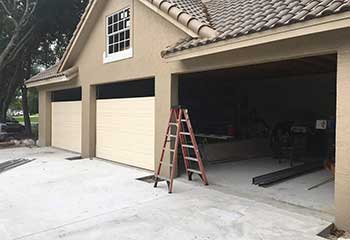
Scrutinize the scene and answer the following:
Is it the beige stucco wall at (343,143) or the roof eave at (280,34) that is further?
the beige stucco wall at (343,143)

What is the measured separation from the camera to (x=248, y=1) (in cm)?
794

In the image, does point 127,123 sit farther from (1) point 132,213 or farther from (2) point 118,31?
(1) point 132,213

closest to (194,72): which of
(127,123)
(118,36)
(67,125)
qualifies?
(127,123)

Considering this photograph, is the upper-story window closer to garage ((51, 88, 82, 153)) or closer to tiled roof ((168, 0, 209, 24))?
tiled roof ((168, 0, 209, 24))

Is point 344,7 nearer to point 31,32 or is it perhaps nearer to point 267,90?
point 267,90

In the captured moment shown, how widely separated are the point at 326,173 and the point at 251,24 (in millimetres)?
5156

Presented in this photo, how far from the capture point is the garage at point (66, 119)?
13188 millimetres

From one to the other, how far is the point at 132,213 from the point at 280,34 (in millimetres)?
3850

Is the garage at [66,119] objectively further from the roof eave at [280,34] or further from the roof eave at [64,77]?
the roof eave at [280,34]

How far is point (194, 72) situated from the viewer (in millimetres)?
8172

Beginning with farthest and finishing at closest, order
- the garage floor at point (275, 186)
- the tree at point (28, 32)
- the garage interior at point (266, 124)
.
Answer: the tree at point (28, 32) < the garage interior at point (266, 124) < the garage floor at point (275, 186)

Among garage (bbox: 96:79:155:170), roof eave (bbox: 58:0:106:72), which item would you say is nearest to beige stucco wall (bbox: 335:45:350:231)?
garage (bbox: 96:79:155:170)

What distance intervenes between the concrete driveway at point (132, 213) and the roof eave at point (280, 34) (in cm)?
290

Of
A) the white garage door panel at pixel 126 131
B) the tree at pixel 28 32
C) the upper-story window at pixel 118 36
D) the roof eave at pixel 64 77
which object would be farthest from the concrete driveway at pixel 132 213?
the tree at pixel 28 32
